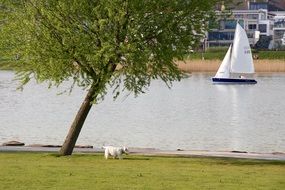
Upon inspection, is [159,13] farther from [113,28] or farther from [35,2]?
[35,2]

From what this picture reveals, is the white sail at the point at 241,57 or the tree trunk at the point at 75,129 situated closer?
the tree trunk at the point at 75,129

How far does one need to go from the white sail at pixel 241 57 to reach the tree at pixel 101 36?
75.8 meters

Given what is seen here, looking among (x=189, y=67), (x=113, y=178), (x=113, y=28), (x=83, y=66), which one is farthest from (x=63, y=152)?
(x=189, y=67)

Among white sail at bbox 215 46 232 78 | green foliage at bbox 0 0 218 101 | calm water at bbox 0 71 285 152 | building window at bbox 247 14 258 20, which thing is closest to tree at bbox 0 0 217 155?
green foliage at bbox 0 0 218 101

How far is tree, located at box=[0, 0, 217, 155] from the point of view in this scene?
2194 centimetres

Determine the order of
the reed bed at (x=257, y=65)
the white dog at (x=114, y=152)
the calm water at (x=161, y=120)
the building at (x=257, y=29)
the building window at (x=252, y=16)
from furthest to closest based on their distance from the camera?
1. the building window at (x=252, y=16)
2. the building at (x=257, y=29)
3. the reed bed at (x=257, y=65)
4. the calm water at (x=161, y=120)
5. the white dog at (x=114, y=152)

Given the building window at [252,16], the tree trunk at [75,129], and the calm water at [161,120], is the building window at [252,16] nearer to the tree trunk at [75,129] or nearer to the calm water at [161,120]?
the calm water at [161,120]

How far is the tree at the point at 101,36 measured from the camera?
864 inches

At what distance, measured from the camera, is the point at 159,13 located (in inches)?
880

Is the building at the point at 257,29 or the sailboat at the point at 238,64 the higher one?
the building at the point at 257,29

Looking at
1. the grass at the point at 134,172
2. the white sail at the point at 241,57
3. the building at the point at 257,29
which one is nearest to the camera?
the grass at the point at 134,172

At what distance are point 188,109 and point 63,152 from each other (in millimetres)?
34059

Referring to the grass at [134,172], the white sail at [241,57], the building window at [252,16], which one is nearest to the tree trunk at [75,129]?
the grass at [134,172]

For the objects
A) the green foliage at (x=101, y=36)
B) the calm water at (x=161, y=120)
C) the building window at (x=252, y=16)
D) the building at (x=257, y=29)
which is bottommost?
the calm water at (x=161, y=120)
